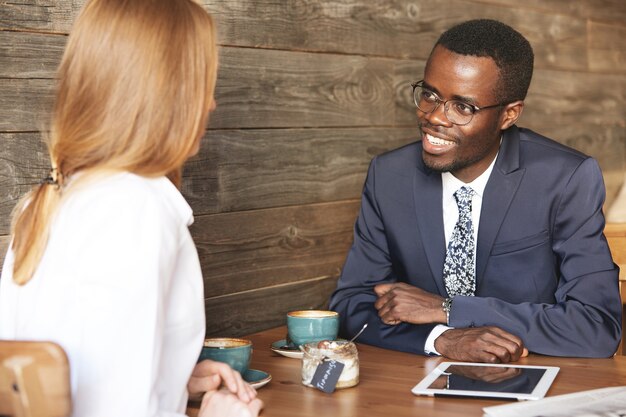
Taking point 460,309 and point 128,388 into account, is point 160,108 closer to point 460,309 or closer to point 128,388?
point 128,388

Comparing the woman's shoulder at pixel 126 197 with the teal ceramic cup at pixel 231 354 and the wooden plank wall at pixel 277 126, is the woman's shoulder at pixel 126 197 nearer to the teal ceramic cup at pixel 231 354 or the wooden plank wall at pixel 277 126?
the teal ceramic cup at pixel 231 354

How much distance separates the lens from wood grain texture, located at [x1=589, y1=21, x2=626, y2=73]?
141 inches

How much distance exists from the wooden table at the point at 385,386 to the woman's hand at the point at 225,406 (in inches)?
1.5

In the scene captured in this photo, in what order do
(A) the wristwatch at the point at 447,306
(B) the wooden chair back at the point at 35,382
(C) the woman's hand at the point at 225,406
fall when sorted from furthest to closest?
(A) the wristwatch at the point at 447,306 < (C) the woman's hand at the point at 225,406 < (B) the wooden chair back at the point at 35,382

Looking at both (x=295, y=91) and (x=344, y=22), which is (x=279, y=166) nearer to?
(x=295, y=91)

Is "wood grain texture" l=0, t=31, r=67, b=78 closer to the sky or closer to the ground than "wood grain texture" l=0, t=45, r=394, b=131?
closer to the sky

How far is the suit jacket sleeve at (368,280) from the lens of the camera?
6.25 feet

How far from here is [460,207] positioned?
83.8 inches

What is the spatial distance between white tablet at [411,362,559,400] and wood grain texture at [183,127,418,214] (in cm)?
74

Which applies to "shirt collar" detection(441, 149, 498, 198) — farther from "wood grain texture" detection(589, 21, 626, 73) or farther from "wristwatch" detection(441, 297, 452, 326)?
"wood grain texture" detection(589, 21, 626, 73)

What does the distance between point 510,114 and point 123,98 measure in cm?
120

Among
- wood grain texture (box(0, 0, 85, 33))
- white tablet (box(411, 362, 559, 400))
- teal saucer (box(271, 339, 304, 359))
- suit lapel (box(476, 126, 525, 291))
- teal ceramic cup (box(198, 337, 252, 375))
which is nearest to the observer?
white tablet (box(411, 362, 559, 400))

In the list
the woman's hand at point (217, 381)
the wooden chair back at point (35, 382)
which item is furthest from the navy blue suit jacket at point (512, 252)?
the wooden chair back at point (35, 382)


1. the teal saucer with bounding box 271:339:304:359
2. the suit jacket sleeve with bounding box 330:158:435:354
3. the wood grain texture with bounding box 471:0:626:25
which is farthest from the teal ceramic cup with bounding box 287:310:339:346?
the wood grain texture with bounding box 471:0:626:25
